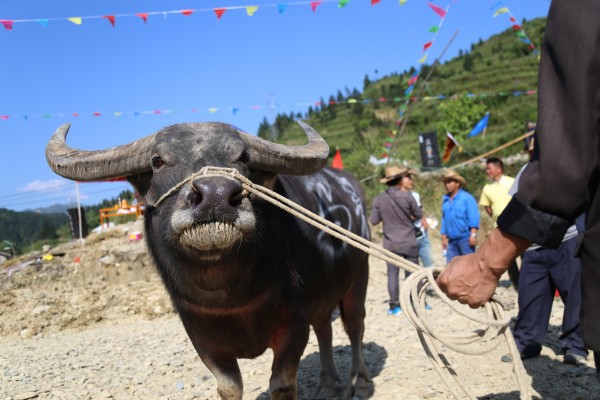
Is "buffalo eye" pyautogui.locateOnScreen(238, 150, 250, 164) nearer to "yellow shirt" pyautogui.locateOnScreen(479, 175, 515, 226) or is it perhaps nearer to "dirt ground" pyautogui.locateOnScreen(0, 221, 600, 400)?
"dirt ground" pyautogui.locateOnScreen(0, 221, 600, 400)

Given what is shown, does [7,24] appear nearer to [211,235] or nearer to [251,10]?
[251,10]

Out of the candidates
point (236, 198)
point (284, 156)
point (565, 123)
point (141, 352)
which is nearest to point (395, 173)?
point (141, 352)

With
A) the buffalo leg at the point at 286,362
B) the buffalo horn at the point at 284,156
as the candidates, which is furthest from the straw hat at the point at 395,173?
the buffalo leg at the point at 286,362

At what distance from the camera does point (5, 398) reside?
448cm

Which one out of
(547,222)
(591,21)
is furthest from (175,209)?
(591,21)

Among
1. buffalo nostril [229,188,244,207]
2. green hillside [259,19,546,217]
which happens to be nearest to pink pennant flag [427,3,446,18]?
green hillside [259,19,546,217]

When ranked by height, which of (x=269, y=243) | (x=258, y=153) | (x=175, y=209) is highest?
(x=258, y=153)

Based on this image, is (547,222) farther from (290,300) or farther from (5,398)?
(5,398)

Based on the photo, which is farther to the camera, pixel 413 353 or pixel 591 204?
pixel 413 353

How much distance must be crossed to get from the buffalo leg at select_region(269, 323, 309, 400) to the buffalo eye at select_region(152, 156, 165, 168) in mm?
1193

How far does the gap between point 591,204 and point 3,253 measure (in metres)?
11.5

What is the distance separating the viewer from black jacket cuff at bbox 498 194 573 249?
5.24 feet

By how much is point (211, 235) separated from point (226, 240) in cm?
7

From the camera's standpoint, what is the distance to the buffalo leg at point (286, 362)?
315 cm
